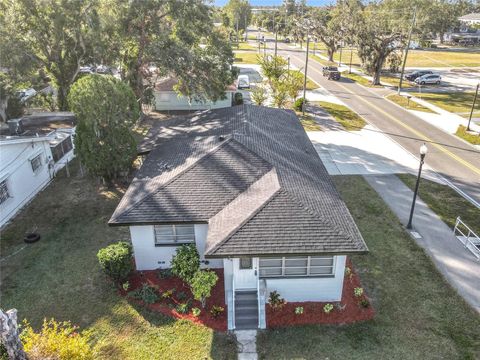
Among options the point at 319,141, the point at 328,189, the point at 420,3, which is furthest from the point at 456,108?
the point at 420,3

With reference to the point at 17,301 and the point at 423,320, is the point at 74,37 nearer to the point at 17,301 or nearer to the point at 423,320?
the point at 17,301

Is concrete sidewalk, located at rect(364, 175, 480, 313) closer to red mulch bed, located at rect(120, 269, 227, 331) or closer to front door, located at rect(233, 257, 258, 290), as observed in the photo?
front door, located at rect(233, 257, 258, 290)

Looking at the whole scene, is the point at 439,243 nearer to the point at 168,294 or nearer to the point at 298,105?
the point at 168,294

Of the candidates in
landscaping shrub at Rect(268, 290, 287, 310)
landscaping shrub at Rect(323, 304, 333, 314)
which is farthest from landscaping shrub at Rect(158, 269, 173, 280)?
landscaping shrub at Rect(323, 304, 333, 314)

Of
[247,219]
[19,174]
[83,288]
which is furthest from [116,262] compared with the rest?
[19,174]

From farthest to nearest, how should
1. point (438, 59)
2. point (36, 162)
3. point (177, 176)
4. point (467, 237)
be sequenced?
point (438, 59) → point (36, 162) → point (467, 237) → point (177, 176)
